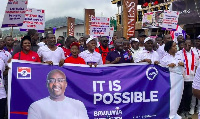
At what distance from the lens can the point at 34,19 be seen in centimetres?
1102

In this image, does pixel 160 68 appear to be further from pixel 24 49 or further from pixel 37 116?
pixel 37 116

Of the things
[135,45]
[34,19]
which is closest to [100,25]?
[34,19]

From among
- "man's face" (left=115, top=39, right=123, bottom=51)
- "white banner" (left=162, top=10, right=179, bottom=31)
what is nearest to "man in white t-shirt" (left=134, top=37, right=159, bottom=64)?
"man's face" (left=115, top=39, right=123, bottom=51)

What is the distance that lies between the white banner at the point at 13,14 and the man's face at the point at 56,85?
628 cm

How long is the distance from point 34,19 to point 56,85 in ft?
30.0

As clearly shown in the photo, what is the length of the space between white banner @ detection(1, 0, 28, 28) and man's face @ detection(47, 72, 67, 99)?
6283mm

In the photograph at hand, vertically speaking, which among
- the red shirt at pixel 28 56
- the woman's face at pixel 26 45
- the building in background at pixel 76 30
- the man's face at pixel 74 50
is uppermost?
the building in background at pixel 76 30

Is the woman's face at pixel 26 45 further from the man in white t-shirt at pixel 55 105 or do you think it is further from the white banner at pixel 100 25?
the white banner at pixel 100 25

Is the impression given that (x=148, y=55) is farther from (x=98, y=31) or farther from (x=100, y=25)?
(x=100, y=25)

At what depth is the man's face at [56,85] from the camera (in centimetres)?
231

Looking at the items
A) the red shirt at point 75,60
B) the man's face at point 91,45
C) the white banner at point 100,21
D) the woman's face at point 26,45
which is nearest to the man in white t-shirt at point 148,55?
the man's face at point 91,45

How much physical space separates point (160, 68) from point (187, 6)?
8.81m

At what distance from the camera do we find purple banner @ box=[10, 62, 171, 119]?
15.4ft

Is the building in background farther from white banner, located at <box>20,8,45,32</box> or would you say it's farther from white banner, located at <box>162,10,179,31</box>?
white banner, located at <box>162,10,179,31</box>
